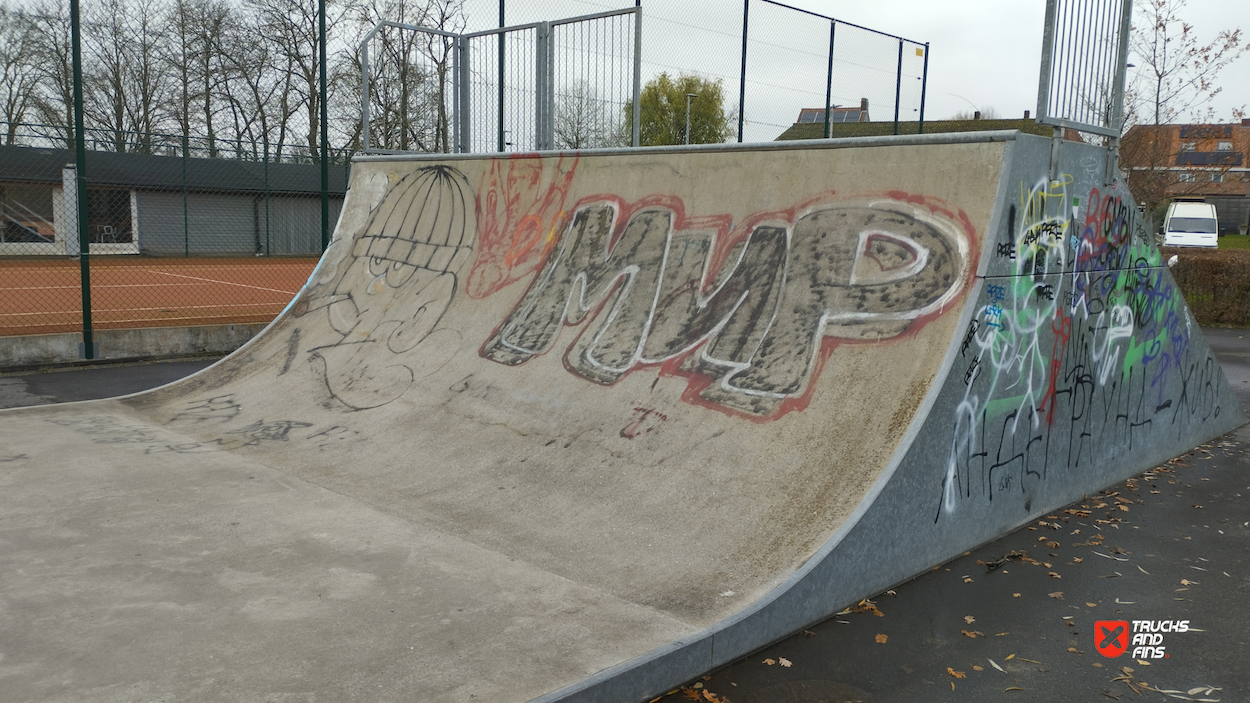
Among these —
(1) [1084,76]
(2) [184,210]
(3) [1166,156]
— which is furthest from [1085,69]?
(2) [184,210]

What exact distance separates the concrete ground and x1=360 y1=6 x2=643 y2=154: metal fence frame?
498 cm

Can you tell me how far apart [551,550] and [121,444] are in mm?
3652

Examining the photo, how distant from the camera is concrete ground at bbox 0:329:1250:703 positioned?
3100 millimetres

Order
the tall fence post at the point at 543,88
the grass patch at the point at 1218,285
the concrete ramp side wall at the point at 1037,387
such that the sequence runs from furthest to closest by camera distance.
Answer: the grass patch at the point at 1218,285, the tall fence post at the point at 543,88, the concrete ramp side wall at the point at 1037,387

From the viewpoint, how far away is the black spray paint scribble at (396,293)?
666 cm

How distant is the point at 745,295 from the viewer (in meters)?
5.23

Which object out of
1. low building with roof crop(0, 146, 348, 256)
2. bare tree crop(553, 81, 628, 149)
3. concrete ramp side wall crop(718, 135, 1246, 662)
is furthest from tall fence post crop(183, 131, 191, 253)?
concrete ramp side wall crop(718, 135, 1246, 662)

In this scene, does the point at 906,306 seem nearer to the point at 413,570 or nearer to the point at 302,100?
the point at 413,570

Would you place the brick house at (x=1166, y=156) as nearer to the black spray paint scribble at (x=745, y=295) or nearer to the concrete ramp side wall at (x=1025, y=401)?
the concrete ramp side wall at (x=1025, y=401)

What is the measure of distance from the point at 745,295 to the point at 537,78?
4628 millimetres

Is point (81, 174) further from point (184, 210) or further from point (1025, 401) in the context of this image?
point (184, 210)

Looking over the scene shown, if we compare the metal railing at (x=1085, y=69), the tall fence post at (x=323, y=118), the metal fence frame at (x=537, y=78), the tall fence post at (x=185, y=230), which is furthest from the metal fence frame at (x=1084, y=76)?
the tall fence post at (x=185, y=230)

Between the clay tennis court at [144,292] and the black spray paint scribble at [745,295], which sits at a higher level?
the black spray paint scribble at [745,295]

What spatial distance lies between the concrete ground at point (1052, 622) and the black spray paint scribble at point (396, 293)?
3.91m
